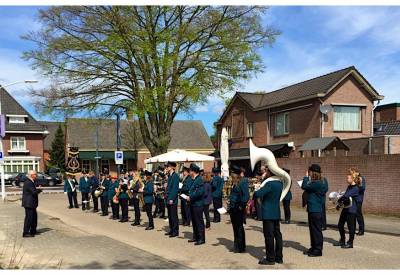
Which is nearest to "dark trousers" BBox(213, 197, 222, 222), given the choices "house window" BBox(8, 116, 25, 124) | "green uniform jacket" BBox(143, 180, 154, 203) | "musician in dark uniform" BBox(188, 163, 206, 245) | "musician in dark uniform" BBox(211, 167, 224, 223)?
"musician in dark uniform" BBox(211, 167, 224, 223)

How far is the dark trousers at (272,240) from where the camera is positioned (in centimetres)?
830

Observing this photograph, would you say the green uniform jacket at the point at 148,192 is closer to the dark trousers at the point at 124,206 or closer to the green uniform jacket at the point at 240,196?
the dark trousers at the point at 124,206

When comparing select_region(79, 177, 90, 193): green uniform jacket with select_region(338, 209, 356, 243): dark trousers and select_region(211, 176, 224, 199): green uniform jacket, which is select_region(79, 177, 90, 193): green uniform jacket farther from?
select_region(338, 209, 356, 243): dark trousers

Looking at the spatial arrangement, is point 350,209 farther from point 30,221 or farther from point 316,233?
point 30,221

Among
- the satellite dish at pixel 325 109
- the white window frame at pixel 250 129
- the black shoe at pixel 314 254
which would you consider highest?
the satellite dish at pixel 325 109

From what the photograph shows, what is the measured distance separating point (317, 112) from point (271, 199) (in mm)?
18329

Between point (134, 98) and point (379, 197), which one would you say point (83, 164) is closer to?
point (134, 98)

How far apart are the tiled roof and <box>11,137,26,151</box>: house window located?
1.15 meters

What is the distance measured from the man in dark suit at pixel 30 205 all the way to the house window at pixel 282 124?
61.9 ft

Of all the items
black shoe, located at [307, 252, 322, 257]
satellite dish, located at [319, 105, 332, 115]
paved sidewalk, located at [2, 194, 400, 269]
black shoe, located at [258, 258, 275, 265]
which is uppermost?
satellite dish, located at [319, 105, 332, 115]

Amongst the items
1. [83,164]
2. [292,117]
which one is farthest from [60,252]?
[83,164]

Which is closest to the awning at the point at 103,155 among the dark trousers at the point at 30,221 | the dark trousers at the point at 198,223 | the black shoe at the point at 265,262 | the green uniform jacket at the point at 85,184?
the green uniform jacket at the point at 85,184

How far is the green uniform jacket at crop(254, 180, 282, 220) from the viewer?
849 centimetres

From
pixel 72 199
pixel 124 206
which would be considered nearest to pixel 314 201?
pixel 124 206
